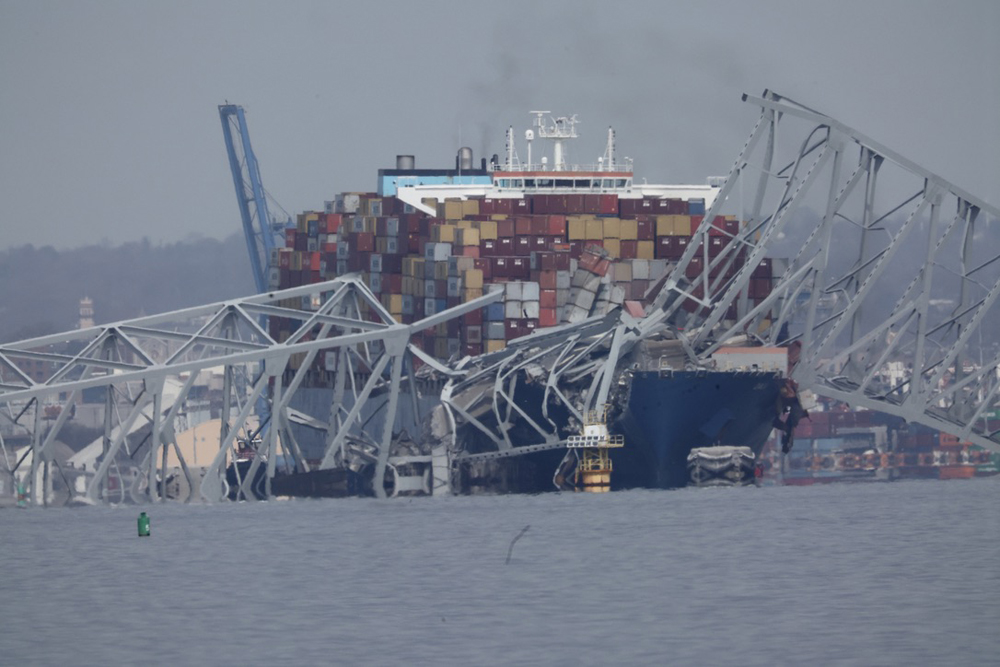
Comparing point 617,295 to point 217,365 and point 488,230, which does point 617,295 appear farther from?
point 217,365

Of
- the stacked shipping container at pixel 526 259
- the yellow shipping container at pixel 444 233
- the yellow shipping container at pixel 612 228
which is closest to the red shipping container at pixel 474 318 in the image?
the stacked shipping container at pixel 526 259

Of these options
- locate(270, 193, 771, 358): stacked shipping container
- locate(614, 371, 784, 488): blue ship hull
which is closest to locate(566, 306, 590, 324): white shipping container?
locate(270, 193, 771, 358): stacked shipping container

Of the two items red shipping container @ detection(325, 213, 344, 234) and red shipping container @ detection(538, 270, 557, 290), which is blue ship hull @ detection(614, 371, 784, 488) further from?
red shipping container @ detection(325, 213, 344, 234)

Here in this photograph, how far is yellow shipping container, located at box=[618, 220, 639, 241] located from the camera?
97188mm

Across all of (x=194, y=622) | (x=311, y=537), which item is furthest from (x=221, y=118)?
(x=194, y=622)

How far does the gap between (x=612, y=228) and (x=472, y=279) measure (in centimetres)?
653

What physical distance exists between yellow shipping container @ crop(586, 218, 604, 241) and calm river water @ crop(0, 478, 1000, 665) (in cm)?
2635

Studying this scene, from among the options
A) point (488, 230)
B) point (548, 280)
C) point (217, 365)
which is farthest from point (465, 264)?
point (217, 365)

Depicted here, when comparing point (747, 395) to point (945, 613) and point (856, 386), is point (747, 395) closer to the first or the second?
point (856, 386)

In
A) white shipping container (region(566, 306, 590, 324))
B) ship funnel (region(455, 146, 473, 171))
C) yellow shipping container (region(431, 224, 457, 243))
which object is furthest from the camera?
ship funnel (region(455, 146, 473, 171))

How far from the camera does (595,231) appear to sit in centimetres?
9806

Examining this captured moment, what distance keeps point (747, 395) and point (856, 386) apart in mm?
7158

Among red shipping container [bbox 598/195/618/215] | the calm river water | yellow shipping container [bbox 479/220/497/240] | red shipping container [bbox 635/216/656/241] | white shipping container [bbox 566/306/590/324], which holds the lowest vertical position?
the calm river water

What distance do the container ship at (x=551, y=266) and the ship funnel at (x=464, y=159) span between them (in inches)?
413
